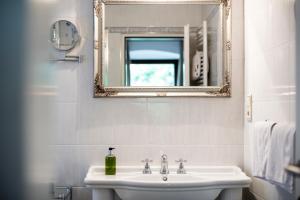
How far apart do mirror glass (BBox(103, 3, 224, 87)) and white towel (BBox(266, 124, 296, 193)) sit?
736mm

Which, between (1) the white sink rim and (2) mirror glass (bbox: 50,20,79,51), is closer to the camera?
(1) the white sink rim

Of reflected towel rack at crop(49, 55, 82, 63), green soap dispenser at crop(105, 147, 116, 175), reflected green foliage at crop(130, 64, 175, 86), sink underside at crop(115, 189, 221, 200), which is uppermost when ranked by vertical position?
reflected towel rack at crop(49, 55, 82, 63)

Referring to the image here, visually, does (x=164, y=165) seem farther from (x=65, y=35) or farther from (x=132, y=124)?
(x=65, y=35)

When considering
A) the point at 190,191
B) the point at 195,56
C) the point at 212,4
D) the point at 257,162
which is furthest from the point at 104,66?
the point at 257,162

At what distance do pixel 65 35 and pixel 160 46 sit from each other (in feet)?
1.90

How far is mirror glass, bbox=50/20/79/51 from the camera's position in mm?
2094

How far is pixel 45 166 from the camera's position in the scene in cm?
101

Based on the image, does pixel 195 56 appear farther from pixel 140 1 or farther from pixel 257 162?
pixel 257 162

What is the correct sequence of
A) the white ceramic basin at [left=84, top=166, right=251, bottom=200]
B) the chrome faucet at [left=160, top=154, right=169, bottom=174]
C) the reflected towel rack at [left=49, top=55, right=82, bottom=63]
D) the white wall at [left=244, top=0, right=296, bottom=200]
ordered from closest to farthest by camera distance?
the white wall at [left=244, top=0, right=296, bottom=200] → the white ceramic basin at [left=84, top=166, right=251, bottom=200] → the chrome faucet at [left=160, top=154, right=169, bottom=174] → the reflected towel rack at [left=49, top=55, right=82, bottom=63]

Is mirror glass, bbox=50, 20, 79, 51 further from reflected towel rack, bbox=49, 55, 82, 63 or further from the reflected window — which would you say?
the reflected window

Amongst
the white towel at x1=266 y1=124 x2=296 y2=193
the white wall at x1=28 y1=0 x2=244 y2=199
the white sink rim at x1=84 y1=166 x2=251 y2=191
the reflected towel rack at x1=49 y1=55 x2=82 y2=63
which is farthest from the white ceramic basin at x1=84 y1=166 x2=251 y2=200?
the reflected towel rack at x1=49 y1=55 x2=82 y2=63

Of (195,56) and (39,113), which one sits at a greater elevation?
(195,56)

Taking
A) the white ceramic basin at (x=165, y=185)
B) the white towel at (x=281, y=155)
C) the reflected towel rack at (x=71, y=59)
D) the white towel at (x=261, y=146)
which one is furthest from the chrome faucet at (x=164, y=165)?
the reflected towel rack at (x=71, y=59)

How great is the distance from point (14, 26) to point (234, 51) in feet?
5.20
